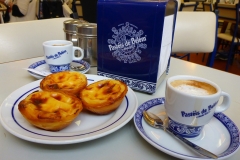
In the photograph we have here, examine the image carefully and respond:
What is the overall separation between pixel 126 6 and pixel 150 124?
0.29m

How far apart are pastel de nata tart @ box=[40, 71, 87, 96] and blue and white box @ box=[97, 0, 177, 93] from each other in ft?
0.38

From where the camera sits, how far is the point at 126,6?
0.52m

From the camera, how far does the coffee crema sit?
1.29ft

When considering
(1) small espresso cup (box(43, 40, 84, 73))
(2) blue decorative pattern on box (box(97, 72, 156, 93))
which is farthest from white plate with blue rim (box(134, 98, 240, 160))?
(1) small espresso cup (box(43, 40, 84, 73))

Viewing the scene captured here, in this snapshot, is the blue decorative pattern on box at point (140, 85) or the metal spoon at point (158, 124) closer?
the metal spoon at point (158, 124)

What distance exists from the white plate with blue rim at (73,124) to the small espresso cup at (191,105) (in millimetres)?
80

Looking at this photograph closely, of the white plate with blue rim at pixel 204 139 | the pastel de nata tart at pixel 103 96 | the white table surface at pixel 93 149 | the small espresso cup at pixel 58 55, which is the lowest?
the white table surface at pixel 93 149

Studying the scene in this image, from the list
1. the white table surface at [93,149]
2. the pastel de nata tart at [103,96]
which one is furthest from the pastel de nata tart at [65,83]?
the white table surface at [93,149]

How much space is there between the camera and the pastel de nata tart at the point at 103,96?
1.36 feet

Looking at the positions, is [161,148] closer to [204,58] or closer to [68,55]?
[68,55]

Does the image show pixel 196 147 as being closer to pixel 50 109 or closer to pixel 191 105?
pixel 191 105

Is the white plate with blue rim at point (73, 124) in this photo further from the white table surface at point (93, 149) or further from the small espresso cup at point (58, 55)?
the small espresso cup at point (58, 55)

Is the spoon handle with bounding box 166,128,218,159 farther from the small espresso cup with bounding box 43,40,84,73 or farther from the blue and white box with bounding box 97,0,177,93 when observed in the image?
the small espresso cup with bounding box 43,40,84,73

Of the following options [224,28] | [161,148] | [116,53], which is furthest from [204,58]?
[161,148]
